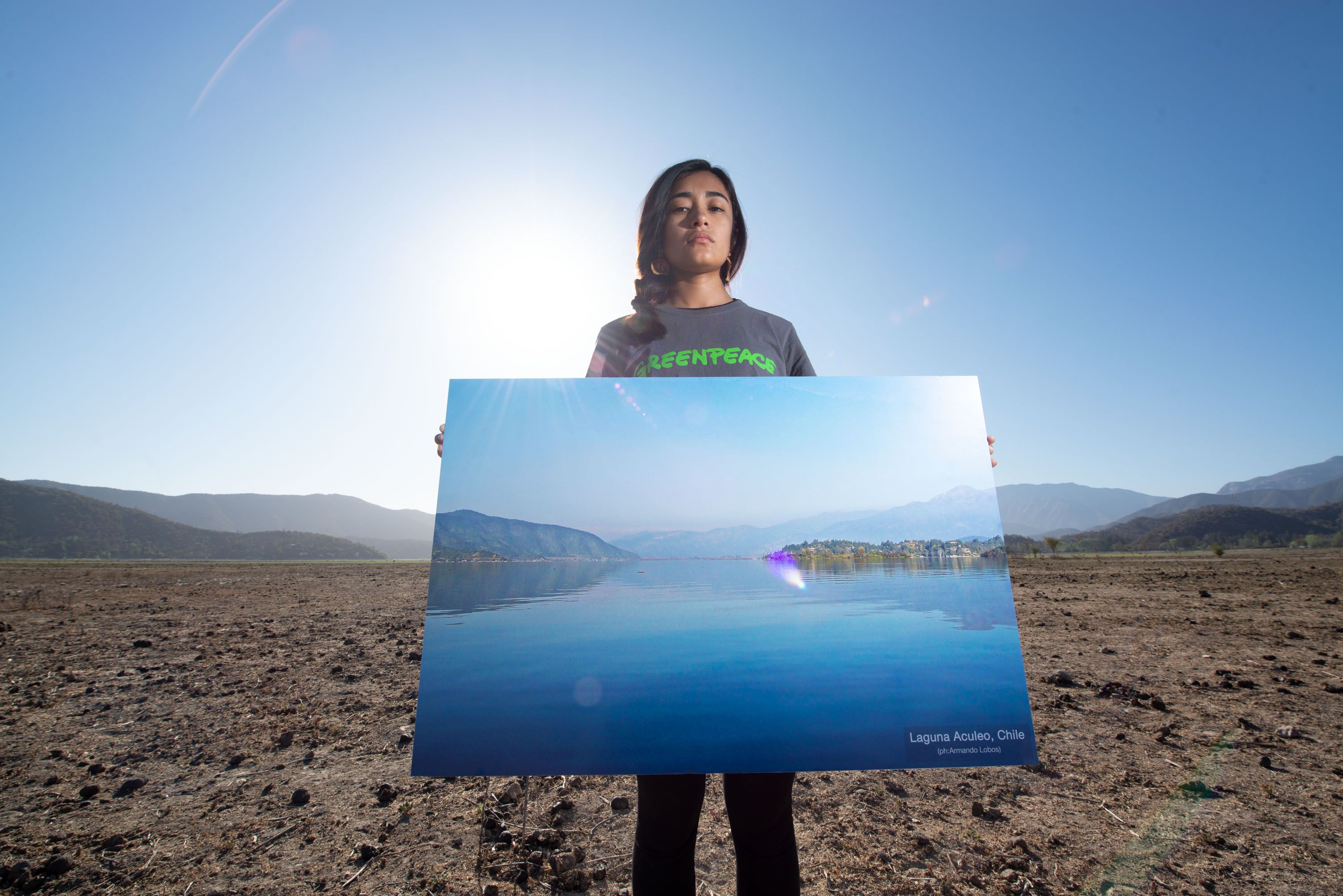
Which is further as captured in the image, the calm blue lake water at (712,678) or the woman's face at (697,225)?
the woman's face at (697,225)

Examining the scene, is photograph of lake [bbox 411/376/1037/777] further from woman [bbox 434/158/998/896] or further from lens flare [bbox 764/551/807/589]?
woman [bbox 434/158/998/896]

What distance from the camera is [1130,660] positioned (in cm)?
671

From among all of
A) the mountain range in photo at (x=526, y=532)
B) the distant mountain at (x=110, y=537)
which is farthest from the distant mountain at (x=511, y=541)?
the distant mountain at (x=110, y=537)

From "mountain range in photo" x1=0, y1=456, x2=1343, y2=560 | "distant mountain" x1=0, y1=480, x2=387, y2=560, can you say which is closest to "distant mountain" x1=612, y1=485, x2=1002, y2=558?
"mountain range in photo" x1=0, y1=456, x2=1343, y2=560

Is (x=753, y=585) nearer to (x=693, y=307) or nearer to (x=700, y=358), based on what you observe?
(x=700, y=358)

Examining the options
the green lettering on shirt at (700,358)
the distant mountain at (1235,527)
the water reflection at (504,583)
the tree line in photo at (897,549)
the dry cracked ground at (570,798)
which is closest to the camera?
the water reflection at (504,583)

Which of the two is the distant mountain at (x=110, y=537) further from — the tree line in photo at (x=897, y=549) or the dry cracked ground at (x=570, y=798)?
the tree line in photo at (x=897, y=549)

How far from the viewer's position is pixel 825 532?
2.30 metres

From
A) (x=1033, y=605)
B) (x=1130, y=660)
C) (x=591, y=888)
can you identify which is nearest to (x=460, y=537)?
(x=591, y=888)

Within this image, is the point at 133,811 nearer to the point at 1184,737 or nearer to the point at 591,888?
the point at 591,888

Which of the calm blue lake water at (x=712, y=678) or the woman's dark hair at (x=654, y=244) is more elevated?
the woman's dark hair at (x=654, y=244)

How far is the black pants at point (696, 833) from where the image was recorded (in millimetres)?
1803

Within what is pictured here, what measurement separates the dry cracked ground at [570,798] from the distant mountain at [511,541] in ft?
4.31

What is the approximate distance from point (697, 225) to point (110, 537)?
488ft
